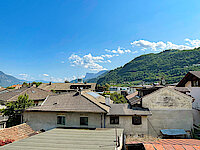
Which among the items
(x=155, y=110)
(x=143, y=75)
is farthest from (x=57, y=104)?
(x=143, y=75)

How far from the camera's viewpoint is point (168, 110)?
1581 cm

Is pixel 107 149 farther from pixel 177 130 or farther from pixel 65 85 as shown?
pixel 65 85

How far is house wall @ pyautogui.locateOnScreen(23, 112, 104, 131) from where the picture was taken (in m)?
15.1

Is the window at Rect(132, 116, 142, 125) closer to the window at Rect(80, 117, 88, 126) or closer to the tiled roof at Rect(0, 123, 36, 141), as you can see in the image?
the window at Rect(80, 117, 88, 126)

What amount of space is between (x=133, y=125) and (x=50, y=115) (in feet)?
33.8

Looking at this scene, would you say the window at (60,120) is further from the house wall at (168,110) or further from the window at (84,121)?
the house wall at (168,110)

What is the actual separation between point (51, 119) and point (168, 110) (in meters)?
14.7

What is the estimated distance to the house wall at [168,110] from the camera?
610 inches

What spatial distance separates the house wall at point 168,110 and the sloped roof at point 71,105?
20.9 ft

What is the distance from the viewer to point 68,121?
51.1 ft

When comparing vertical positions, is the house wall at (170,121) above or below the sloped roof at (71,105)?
below

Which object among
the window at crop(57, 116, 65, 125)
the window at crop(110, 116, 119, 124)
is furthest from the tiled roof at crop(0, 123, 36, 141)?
the window at crop(110, 116, 119, 124)

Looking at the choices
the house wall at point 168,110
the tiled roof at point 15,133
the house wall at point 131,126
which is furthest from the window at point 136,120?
the tiled roof at point 15,133

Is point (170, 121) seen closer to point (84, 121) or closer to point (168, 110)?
point (168, 110)
